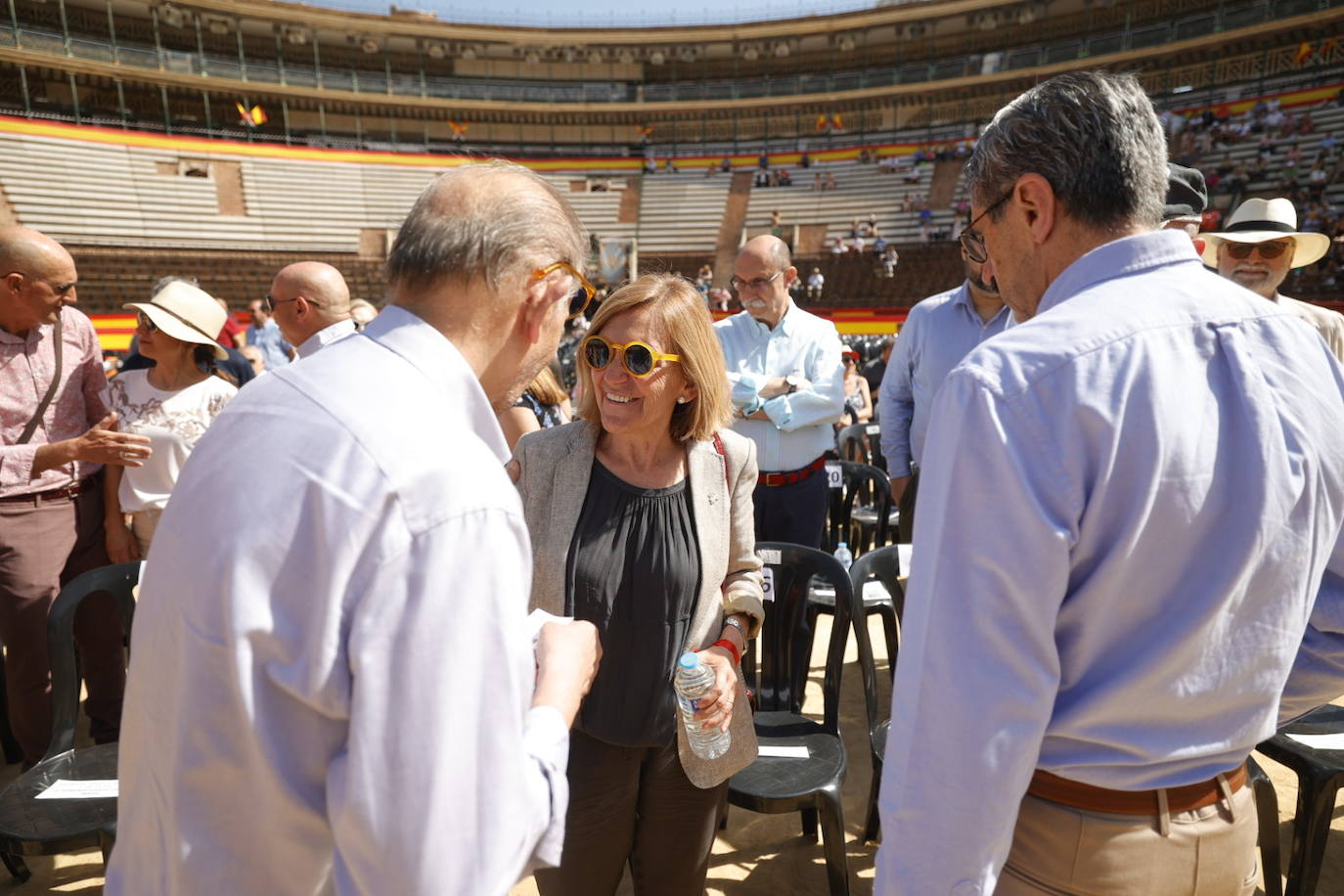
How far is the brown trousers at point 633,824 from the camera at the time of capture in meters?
1.81

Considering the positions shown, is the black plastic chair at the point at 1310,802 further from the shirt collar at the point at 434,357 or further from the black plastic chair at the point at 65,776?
the black plastic chair at the point at 65,776

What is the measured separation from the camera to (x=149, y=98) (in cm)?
2650

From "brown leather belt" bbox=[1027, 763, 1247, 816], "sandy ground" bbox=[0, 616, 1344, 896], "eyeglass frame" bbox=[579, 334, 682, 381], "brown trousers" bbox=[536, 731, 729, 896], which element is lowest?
"sandy ground" bbox=[0, 616, 1344, 896]

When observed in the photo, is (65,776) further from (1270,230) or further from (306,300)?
(1270,230)

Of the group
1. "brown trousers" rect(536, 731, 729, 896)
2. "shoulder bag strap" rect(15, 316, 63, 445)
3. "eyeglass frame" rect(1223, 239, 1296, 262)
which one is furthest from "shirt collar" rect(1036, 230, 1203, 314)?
"shoulder bag strap" rect(15, 316, 63, 445)

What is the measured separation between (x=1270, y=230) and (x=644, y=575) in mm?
3675

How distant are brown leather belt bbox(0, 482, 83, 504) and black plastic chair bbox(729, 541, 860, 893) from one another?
2743 millimetres

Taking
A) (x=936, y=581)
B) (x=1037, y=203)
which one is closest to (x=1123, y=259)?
(x=1037, y=203)

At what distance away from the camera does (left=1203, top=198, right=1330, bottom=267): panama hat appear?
3582mm

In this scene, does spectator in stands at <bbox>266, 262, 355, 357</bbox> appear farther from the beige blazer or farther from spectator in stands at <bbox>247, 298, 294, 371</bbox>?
spectator in stands at <bbox>247, 298, 294, 371</bbox>

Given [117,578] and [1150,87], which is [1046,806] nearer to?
[117,578]

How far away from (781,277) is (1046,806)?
121 inches

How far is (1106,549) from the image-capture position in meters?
1.03

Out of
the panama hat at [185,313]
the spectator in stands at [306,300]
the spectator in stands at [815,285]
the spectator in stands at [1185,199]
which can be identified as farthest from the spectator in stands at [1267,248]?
the spectator in stands at [815,285]
